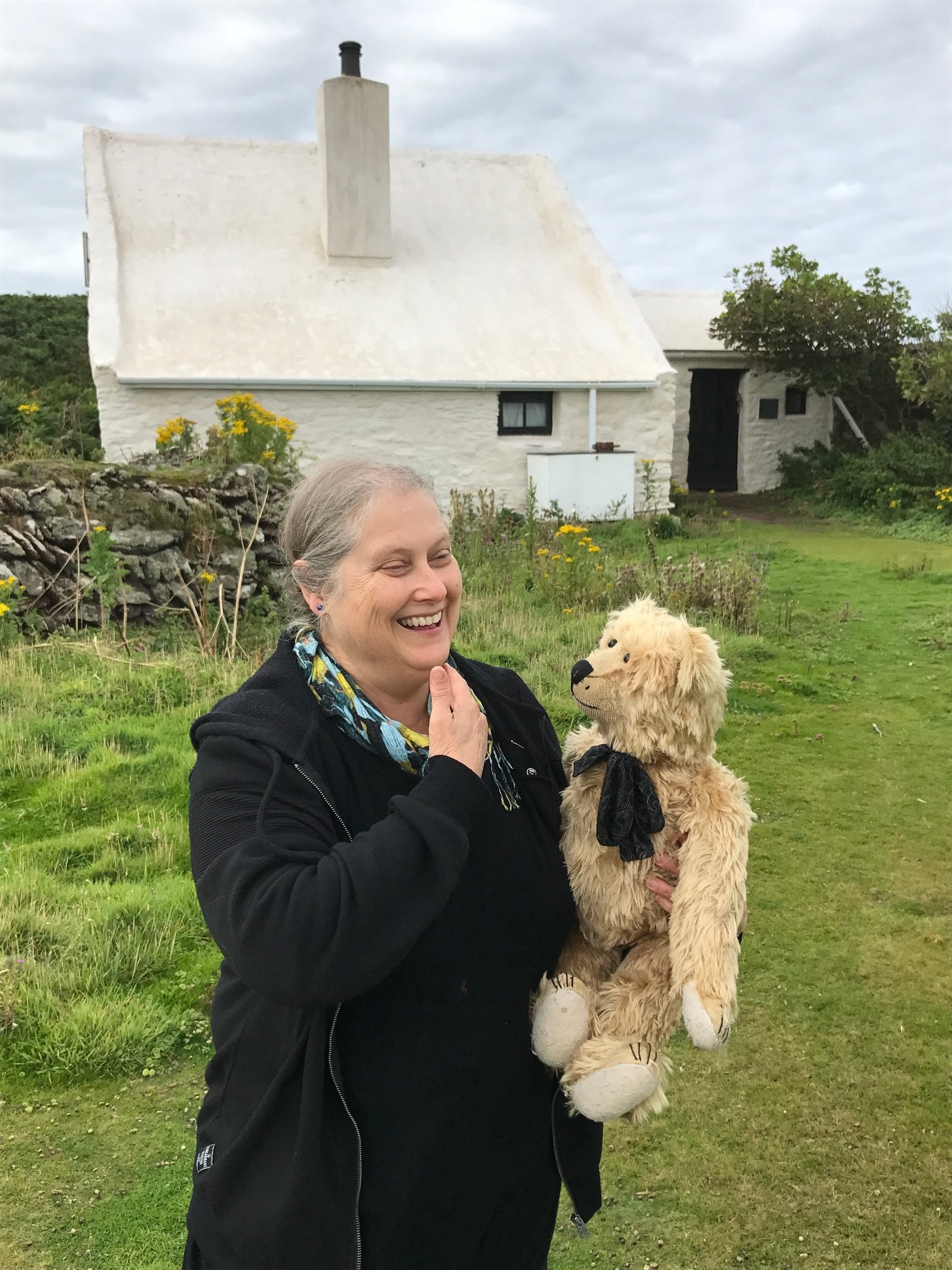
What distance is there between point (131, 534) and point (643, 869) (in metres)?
7.53

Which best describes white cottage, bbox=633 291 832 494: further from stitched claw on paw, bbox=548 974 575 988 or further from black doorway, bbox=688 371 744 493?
stitched claw on paw, bbox=548 974 575 988

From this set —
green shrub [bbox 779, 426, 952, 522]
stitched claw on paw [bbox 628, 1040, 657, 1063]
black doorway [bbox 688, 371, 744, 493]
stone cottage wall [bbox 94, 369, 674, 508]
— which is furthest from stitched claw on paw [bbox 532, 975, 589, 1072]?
black doorway [bbox 688, 371, 744, 493]

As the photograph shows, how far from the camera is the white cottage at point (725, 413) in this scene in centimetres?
1978

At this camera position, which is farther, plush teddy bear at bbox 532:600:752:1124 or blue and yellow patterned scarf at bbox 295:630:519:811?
plush teddy bear at bbox 532:600:752:1124

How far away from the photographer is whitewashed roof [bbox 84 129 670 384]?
48.5ft

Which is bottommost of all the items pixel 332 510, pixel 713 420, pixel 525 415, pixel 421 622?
pixel 421 622

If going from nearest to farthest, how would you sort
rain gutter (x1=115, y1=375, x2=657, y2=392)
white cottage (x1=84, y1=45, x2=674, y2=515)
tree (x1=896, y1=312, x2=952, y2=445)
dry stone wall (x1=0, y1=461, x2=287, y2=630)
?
1. dry stone wall (x1=0, y1=461, x2=287, y2=630)
2. rain gutter (x1=115, y1=375, x2=657, y2=392)
3. white cottage (x1=84, y1=45, x2=674, y2=515)
4. tree (x1=896, y1=312, x2=952, y2=445)

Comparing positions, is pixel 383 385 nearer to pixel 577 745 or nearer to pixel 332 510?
pixel 577 745

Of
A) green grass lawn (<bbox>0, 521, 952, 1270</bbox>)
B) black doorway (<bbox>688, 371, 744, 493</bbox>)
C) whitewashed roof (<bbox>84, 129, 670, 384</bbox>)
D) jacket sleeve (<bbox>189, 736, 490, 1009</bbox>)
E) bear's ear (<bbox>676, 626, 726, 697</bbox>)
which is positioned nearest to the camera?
jacket sleeve (<bbox>189, 736, 490, 1009</bbox>)

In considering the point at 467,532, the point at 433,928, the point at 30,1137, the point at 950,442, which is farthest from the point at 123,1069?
the point at 950,442

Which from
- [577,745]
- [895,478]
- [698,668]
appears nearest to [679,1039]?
[577,745]

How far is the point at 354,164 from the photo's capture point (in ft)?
52.0

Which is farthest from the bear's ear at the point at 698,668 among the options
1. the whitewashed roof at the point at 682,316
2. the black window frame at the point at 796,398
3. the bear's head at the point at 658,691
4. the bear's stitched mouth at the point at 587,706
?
the black window frame at the point at 796,398

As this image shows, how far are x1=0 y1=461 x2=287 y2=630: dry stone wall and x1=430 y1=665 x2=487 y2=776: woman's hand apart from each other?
6415 mm
